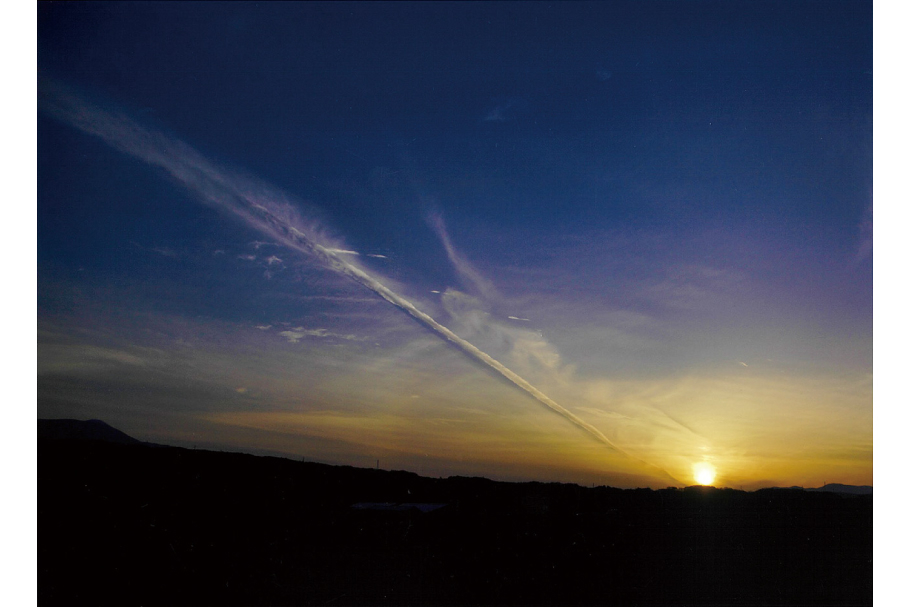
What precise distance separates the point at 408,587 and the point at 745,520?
12289 millimetres

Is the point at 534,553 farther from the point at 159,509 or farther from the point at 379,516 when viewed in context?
the point at 159,509

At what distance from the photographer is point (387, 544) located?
12.1 meters

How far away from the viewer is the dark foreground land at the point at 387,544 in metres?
10.3

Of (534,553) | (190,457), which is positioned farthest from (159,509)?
(534,553)

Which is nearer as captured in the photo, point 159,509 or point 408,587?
point 408,587

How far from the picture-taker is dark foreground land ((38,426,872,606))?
1029 centimetres

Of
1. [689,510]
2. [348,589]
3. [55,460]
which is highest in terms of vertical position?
[55,460]

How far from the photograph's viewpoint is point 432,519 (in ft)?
40.6

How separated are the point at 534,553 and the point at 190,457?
11395mm

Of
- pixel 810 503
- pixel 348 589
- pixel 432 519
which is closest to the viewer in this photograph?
pixel 348 589

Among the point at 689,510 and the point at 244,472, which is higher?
the point at 244,472
